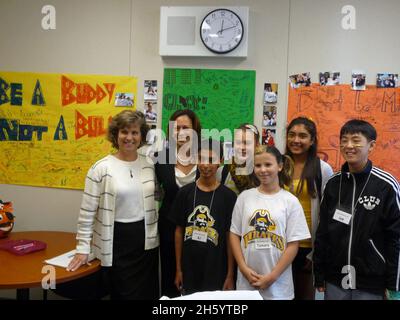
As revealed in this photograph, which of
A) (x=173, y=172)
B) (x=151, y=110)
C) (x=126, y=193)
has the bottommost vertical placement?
(x=126, y=193)

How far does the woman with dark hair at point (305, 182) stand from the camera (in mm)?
1980

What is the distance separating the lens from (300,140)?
6.69 ft

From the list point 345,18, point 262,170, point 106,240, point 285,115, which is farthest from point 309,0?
point 106,240

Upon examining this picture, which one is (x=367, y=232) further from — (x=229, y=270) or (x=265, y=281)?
(x=229, y=270)

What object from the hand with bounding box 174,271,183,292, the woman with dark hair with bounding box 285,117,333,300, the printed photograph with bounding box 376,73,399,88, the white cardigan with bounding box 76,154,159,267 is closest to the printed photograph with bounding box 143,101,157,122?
the white cardigan with bounding box 76,154,159,267

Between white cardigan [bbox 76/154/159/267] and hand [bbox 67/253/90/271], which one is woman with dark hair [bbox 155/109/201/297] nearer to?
white cardigan [bbox 76/154/159/267]

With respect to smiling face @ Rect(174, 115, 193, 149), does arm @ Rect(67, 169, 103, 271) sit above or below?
below

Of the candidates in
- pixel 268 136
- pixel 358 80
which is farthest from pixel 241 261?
pixel 358 80

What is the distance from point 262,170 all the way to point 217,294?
94 centimetres

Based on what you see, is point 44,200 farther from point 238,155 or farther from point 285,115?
point 285,115

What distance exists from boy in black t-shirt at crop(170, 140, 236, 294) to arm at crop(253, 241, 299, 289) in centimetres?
22

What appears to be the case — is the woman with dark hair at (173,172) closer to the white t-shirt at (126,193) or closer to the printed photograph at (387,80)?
the white t-shirt at (126,193)

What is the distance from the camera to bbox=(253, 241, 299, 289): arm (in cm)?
174

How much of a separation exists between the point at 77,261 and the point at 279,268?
109 centimetres
